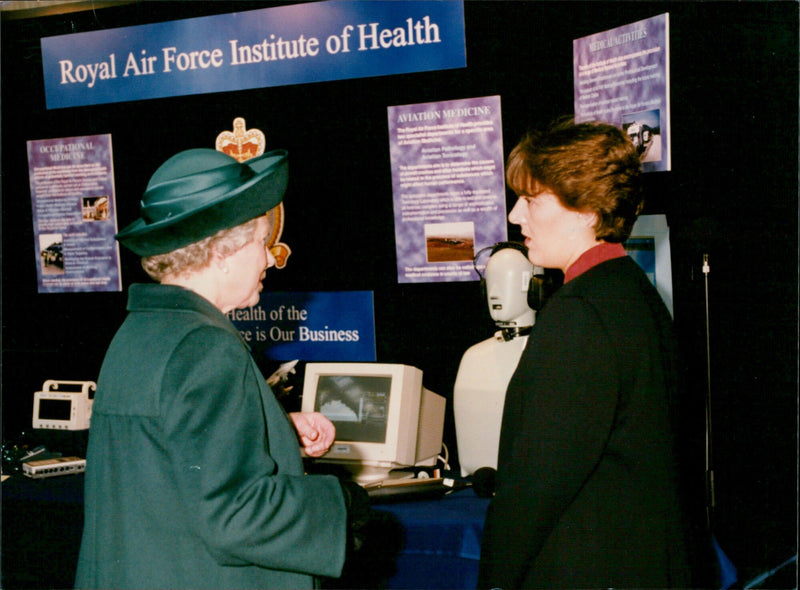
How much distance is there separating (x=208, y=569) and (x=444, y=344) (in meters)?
2.15

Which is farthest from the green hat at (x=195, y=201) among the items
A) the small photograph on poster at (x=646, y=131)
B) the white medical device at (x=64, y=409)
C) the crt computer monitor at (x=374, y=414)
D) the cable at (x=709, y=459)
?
the white medical device at (x=64, y=409)

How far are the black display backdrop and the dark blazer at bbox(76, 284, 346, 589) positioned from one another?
183 cm

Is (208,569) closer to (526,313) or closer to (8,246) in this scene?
(526,313)

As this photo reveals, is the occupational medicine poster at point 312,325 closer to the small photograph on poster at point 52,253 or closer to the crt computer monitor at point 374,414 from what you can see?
the crt computer monitor at point 374,414

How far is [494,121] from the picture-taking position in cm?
313

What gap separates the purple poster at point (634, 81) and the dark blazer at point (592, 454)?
4.24 ft

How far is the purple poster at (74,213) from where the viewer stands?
392 cm

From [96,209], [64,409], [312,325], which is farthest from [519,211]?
[96,209]

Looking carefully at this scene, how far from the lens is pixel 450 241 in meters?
3.28

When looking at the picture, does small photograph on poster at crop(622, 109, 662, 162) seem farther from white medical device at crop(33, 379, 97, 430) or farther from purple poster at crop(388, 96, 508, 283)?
white medical device at crop(33, 379, 97, 430)

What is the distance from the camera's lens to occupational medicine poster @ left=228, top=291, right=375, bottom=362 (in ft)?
11.4

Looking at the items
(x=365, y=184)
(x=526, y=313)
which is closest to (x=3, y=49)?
(x=365, y=184)

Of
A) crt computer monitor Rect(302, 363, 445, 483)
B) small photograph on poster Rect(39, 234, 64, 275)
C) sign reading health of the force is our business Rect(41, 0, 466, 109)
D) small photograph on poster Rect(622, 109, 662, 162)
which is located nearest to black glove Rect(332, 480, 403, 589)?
crt computer monitor Rect(302, 363, 445, 483)

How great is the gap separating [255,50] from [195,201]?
7.38ft
